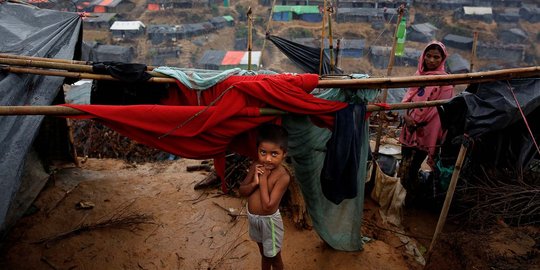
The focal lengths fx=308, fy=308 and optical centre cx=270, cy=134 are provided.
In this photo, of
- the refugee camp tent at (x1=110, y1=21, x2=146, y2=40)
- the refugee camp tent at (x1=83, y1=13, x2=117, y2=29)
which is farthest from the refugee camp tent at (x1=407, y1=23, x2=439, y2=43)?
the refugee camp tent at (x1=83, y1=13, x2=117, y2=29)

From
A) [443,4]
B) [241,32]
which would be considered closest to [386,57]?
[443,4]

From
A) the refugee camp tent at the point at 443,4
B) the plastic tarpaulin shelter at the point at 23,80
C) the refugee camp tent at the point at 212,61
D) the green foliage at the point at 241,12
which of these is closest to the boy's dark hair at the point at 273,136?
the plastic tarpaulin shelter at the point at 23,80

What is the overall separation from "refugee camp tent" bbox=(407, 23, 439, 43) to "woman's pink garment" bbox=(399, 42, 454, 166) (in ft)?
89.4

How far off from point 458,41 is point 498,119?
28.0 metres

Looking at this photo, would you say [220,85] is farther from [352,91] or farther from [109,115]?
[352,91]

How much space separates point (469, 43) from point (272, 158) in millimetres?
29431

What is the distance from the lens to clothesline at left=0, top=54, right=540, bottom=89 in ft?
8.16

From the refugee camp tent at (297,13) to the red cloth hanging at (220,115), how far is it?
2888 cm

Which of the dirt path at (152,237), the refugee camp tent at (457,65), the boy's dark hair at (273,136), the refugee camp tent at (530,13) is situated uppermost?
the refugee camp tent at (530,13)

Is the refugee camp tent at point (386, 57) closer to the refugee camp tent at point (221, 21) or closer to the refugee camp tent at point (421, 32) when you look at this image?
the refugee camp tent at point (421, 32)

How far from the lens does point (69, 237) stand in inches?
144

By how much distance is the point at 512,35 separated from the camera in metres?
26.6

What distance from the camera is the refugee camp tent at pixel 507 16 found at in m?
28.1

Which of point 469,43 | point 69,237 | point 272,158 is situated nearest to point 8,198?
point 69,237
